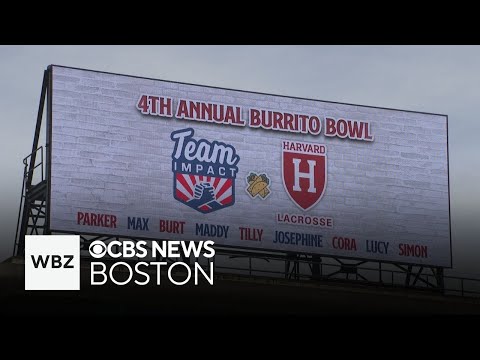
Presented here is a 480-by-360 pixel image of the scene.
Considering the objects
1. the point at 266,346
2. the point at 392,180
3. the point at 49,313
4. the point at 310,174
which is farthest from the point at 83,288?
the point at 392,180

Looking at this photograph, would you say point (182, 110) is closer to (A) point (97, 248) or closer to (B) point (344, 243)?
(A) point (97, 248)

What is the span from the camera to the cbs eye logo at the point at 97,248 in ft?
123

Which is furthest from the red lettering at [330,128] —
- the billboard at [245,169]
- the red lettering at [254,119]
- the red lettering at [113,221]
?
the red lettering at [113,221]

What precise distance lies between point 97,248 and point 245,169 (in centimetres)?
626

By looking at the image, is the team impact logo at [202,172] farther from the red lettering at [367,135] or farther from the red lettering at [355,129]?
the red lettering at [367,135]

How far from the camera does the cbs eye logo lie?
A: 123ft

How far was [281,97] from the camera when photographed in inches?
1666

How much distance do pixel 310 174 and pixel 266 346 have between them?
6.23 metres

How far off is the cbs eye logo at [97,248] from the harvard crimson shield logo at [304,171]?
7.30 meters

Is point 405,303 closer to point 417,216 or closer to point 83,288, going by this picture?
point 417,216

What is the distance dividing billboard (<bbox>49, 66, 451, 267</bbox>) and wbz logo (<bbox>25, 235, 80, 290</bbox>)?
3.88 feet

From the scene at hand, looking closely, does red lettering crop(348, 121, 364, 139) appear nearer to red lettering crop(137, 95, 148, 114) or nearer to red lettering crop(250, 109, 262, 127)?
red lettering crop(250, 109, 262, 127)

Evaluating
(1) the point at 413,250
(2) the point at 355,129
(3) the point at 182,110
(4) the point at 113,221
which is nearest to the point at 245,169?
(3) the point at 182,110

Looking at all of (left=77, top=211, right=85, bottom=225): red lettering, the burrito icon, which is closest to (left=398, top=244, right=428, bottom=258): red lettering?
the burrito icon
